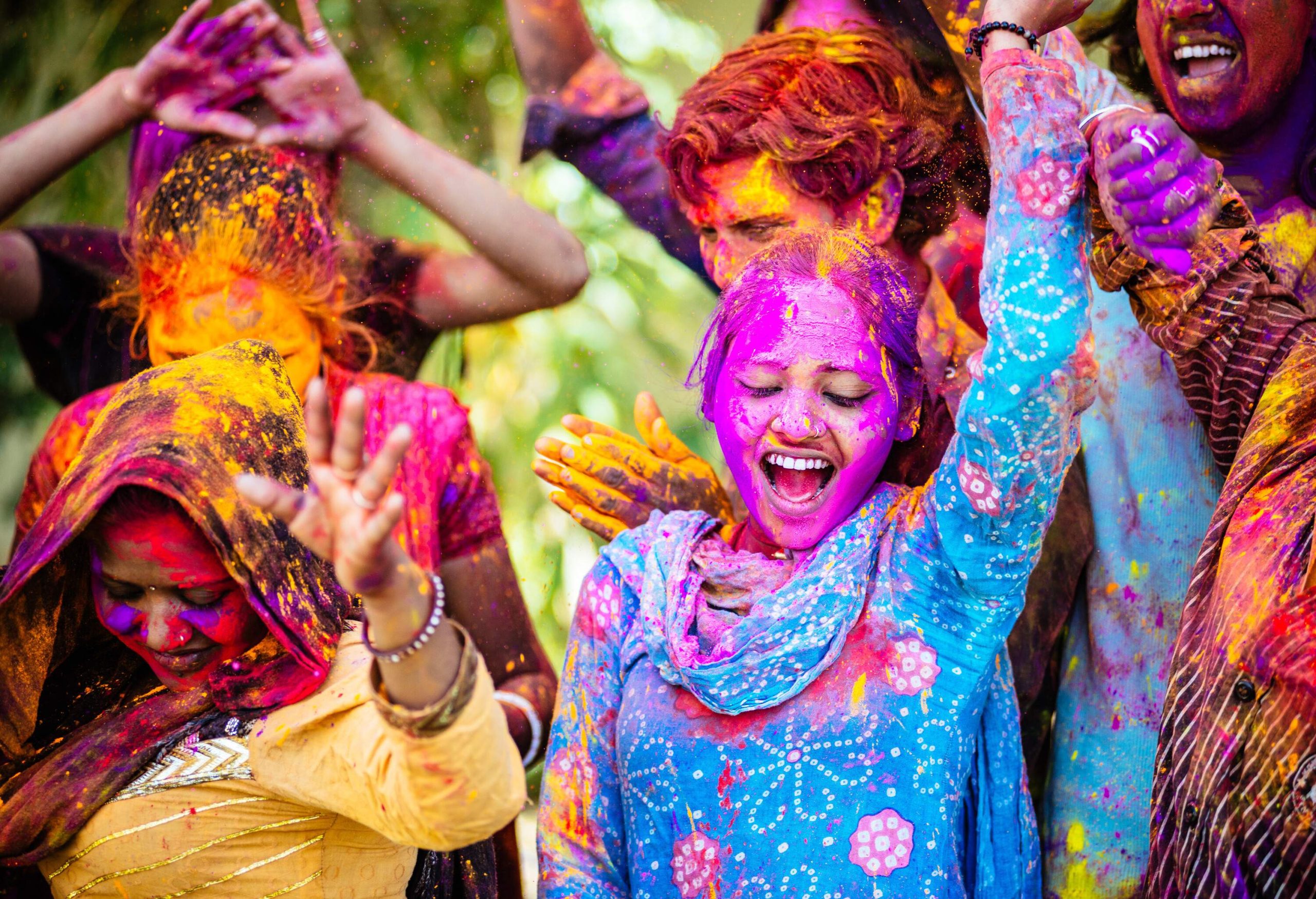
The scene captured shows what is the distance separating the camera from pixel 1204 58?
9.47 feet

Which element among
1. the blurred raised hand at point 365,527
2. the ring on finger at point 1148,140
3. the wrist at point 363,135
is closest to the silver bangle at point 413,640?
the blurred raised hand at point 365,527

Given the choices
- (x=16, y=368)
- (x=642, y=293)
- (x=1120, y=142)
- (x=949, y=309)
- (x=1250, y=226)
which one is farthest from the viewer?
(x=16, y=368)

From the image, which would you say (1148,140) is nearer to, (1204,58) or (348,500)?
(1204,58)

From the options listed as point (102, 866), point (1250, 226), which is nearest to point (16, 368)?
point (102, 866)

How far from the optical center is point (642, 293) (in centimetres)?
378

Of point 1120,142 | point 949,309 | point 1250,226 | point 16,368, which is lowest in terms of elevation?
point 16,368

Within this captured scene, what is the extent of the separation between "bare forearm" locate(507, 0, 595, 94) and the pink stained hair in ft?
4.65

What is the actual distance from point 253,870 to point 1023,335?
1480mm

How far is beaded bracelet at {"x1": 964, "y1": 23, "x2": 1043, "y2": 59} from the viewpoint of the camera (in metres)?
2.19

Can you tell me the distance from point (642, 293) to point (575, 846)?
179 centimetres

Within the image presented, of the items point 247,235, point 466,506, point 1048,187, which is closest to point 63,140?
point 247,235

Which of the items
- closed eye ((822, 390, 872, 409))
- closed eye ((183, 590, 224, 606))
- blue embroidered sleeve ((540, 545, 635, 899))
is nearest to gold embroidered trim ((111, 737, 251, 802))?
closed eye ((183, 590, 224, 606))

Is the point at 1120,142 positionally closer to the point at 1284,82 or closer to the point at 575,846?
the point at 1284,82

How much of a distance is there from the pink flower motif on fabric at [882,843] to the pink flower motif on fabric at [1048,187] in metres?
0.96
